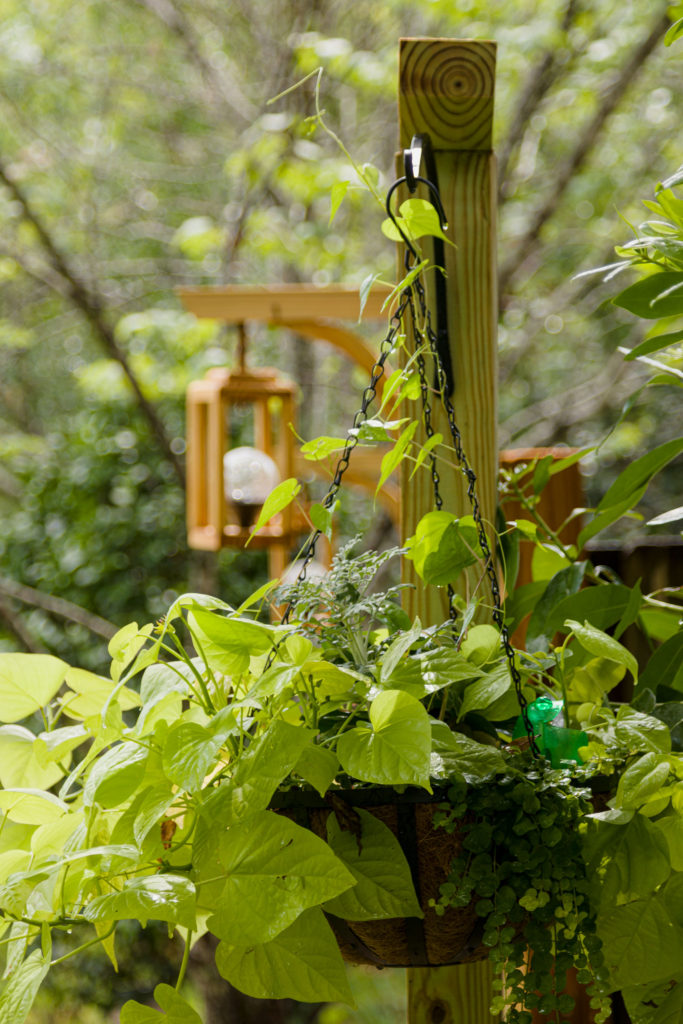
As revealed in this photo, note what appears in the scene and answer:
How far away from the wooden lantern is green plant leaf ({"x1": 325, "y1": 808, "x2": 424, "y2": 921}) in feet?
5.35

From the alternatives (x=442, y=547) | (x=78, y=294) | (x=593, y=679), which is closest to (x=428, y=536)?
(x=442, y=547)

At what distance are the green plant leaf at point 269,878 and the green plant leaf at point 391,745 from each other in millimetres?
54

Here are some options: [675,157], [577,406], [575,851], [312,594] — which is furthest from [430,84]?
[675,157]

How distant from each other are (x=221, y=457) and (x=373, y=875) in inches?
70.2

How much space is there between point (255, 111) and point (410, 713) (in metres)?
3.65

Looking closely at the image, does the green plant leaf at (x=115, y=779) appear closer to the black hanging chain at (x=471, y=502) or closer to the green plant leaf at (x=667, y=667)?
the black hanging chain at (x=471, y=502)

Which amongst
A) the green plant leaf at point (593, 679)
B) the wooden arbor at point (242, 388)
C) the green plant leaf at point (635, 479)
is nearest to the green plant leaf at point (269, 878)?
the green plant leaf at point (593, 679)

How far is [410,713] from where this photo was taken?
0.62 metres

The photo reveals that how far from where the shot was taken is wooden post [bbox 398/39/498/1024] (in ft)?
2.83

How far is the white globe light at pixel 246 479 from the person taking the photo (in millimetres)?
2469

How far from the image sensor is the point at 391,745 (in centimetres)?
62

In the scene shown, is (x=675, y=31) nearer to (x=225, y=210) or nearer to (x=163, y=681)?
(x=163, y=681)

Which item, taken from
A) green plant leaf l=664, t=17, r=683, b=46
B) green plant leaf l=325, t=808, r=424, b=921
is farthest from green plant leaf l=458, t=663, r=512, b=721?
green plant leaf l=664, t=17, r=683, b=46

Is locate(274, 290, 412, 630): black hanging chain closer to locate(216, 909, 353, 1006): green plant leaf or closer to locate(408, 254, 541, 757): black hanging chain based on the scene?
locate(408, 254, 541, 757): black hanging chain
